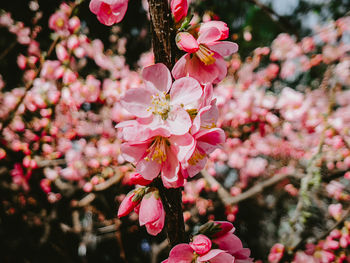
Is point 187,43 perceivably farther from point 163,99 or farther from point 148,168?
point 148,168

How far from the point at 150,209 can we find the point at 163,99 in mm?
297

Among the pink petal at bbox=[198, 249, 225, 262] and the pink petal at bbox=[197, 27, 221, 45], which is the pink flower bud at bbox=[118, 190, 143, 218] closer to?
the pink petal at bbox=[198, 249, 225, 262]

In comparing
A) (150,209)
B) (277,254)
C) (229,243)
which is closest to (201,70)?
(150,209)

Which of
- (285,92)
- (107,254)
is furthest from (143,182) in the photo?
(107,254)

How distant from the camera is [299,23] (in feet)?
23.6

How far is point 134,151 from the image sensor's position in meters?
0.63

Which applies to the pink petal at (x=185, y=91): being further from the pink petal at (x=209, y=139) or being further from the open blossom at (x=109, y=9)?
the open blossom at (x=109, y=9)

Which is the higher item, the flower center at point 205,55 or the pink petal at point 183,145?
the flower center at point 205,55

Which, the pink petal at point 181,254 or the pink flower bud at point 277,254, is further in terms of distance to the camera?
the pink flower bud at point 277,254

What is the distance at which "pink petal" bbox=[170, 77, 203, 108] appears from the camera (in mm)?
625

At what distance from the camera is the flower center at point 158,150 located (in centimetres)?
64

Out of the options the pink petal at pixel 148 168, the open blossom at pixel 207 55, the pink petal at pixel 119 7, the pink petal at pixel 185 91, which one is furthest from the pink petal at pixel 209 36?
the pink petal at pixel 148 168

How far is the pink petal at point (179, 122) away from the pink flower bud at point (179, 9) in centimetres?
23

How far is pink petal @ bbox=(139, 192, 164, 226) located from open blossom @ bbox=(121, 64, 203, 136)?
184 millimetres
